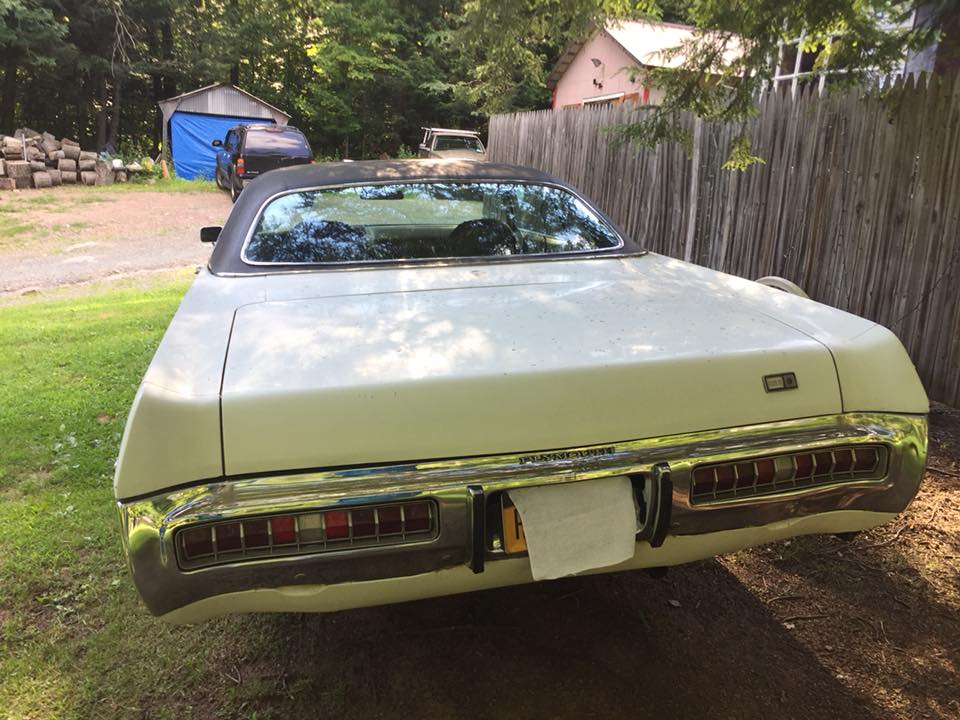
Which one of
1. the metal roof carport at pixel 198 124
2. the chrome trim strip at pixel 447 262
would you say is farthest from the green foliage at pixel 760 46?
the metal roof carport at pixel 198 124

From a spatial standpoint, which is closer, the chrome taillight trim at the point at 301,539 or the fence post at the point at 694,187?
the chrome taillight trim at the point at 301,539

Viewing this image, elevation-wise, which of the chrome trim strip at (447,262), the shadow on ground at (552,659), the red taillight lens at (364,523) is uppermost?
the chrome trim strip at (447,262)

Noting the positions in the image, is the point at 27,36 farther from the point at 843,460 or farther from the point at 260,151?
the point at 843,460

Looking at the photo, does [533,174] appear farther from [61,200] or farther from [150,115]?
[150,115]

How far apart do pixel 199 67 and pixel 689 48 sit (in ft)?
88.8

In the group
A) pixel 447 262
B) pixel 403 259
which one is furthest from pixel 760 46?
pixel 403 259

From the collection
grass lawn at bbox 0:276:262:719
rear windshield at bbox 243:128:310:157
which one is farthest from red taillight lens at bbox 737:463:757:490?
rear windshield at bbox 243:128:310:157

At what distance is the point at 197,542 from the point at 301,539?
0.24m

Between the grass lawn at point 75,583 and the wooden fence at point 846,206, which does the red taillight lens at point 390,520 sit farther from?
the wooden fence at point 846,206

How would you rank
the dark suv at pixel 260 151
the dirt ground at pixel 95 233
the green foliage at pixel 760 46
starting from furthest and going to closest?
the dark suv at pixel 260 151 → the dirt ground at pixel 95 233 → the green foliage at pixel 760 46

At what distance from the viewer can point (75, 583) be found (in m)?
2.80

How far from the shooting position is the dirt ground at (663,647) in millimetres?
2223

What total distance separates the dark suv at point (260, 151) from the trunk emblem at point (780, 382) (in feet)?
50.1

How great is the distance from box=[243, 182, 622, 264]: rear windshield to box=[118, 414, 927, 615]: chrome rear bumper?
59.1 inches
